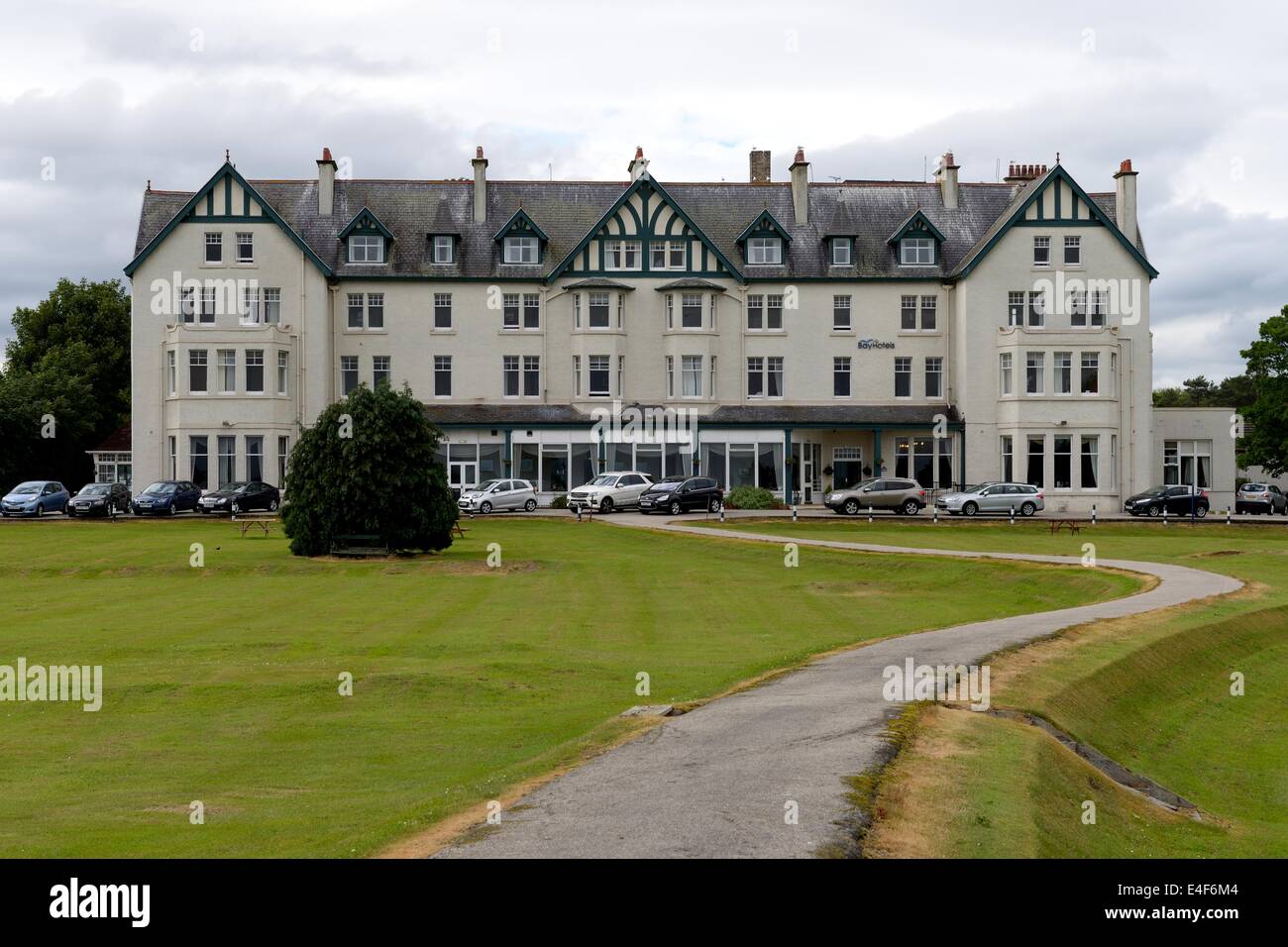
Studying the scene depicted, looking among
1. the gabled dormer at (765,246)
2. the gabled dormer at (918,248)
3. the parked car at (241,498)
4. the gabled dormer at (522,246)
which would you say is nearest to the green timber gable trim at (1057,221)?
the gabled dormer at (918,248)

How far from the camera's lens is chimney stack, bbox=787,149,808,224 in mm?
71312

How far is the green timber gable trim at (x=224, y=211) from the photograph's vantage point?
64.6m

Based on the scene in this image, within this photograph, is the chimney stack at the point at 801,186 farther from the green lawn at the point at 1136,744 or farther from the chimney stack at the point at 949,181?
the green lawn at the point at 1136,744

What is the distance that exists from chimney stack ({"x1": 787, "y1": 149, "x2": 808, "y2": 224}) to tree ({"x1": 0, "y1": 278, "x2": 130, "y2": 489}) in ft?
135

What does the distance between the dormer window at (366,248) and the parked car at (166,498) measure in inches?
586

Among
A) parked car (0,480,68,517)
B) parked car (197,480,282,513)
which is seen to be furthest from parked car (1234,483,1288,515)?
parked car (0,480,68,517)

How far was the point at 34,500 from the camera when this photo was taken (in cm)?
6009

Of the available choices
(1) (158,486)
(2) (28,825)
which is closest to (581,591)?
(2) (28,825)

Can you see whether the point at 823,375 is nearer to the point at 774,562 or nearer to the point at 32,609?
the point at 774,562

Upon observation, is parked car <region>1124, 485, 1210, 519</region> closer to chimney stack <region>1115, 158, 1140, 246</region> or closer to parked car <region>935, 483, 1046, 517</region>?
parked car <region>935, 483, 1046, 517</region>

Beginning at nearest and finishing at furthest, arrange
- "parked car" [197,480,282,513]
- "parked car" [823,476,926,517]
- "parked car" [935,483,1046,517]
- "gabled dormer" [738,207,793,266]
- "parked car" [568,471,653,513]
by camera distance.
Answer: "parked car" [197,480,282,513] → "parked car" [935,483,1046,517] → "parked car" [823,476,926,517] → "parked car" [568,471,653,513] → "gabled dormer" [738,207,793,266]

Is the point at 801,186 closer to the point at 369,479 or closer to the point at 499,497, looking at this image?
the point at 499,497

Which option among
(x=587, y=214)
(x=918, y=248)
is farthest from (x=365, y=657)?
(x=918, y=248)

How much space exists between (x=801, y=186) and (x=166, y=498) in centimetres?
3543
